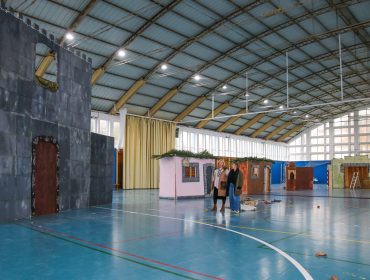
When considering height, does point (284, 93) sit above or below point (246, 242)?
above

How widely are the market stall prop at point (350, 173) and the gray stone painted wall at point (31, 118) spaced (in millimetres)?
27333

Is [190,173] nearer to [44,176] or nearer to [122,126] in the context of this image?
[44,176]

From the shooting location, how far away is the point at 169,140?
35469 millimetres

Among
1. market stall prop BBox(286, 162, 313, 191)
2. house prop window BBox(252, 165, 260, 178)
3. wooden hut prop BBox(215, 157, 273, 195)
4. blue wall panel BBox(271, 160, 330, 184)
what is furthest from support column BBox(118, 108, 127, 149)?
blue wall panel BBox(271, 160, 330, 184)

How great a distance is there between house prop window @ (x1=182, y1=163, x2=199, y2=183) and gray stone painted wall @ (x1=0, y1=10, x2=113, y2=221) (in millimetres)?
6559

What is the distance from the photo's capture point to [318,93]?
39094 mm

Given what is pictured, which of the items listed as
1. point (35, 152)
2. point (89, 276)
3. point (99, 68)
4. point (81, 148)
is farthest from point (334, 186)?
point (89, 276)

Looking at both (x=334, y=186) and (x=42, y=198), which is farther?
(x=334, y=186)

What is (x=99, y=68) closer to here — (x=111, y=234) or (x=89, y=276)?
(x=111, y=234)

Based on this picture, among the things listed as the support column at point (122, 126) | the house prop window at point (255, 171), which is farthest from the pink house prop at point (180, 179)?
the support column at point (122, 126)

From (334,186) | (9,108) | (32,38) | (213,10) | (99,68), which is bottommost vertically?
(334,186)

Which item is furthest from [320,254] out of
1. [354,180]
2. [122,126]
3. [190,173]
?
[354,180]

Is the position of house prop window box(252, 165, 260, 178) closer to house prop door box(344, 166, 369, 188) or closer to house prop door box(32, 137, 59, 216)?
house prop door box(32, 137, 59, 216)

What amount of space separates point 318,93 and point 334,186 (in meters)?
11.1
